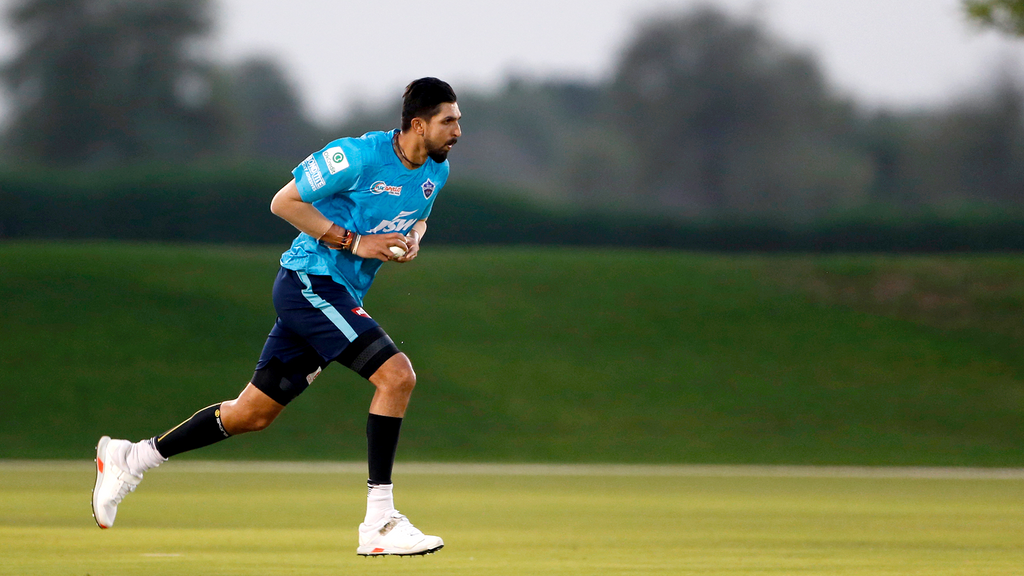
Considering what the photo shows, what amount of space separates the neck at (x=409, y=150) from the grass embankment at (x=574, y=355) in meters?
11.4

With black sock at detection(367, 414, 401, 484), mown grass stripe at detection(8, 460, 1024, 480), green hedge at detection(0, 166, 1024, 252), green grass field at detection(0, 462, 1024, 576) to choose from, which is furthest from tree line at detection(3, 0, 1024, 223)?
black sock at detection(367, 414, 401, 484)

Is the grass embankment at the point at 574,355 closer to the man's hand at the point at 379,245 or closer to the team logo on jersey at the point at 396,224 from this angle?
the team logo on jersey at the point at 396,224

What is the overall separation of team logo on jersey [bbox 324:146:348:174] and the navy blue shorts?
0.58 meters

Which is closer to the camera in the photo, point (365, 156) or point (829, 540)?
point (365, 156)

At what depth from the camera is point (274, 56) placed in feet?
285

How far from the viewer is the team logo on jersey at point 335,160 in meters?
6.53

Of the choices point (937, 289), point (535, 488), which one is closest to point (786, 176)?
point (937, 289)

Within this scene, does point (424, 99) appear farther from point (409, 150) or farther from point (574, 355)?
point (574, 355)

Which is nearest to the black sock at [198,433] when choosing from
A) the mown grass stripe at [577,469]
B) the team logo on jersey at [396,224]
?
the team logo on jersey at [396,224]

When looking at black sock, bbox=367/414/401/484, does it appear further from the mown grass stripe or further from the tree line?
the tree line

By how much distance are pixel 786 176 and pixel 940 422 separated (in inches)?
1979

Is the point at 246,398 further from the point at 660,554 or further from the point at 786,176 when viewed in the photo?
the point at 786,176

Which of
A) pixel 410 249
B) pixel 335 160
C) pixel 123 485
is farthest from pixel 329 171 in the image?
pixel 123 485

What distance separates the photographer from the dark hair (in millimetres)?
6633
